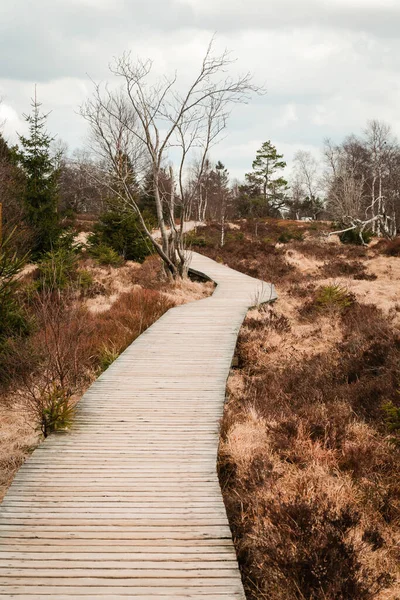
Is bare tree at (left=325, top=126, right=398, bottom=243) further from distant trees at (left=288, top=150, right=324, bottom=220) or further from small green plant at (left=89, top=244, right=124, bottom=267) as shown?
small green plant at (left=89, top=244, right=124, bottom=267)

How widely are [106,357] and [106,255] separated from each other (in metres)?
11.5

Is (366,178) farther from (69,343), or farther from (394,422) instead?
(69,343)

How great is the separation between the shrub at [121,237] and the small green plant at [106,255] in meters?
0.33

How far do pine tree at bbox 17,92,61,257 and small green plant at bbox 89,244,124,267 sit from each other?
6.29ft

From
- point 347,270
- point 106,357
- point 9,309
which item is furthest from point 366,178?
point 9,309

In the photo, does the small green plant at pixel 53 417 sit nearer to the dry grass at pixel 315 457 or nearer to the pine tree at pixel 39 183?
the dry grass at pixel 315 457

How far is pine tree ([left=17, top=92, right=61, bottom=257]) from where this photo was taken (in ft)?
57.7

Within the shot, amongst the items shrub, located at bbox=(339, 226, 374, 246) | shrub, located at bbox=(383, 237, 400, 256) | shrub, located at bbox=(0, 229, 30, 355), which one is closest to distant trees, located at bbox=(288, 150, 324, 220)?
shrub, located at bbox=(339, 226, 374, 246)

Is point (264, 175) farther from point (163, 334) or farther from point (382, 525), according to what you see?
point (382, 525)

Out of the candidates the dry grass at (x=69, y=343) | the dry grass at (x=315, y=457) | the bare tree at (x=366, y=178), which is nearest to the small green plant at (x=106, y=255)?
A: the dry grass at (x=69, y=343)

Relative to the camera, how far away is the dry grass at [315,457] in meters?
3.14

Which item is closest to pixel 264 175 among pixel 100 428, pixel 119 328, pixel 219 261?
pixel 219 261

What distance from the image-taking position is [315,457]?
15.7 feet

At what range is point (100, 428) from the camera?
502 centimetres
